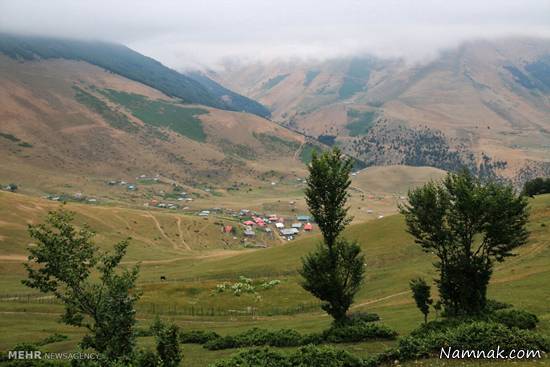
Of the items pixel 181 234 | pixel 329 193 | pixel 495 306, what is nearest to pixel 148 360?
pixel 329 193

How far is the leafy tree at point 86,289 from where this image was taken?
98.5 feet

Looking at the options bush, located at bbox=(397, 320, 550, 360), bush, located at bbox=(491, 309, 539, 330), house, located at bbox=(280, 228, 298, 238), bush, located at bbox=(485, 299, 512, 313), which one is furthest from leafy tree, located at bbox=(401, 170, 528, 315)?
house, located at bbox=(280, 228, 298, 238)

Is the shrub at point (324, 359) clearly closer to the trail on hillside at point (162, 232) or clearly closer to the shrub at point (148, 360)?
the shrub at point (148, 360)

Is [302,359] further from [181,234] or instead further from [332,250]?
[181,234]

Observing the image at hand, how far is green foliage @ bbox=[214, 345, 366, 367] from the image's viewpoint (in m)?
26.3

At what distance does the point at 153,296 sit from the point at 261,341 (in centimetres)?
3761

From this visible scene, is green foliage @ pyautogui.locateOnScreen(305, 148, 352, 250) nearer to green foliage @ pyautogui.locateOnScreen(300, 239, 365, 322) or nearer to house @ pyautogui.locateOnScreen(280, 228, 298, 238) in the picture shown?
green foliage @ pyautogui.locateOnScreen(300, 239, 365, 322)

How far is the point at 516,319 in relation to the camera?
33000 millimetres

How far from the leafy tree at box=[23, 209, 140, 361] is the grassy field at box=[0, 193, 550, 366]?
271 inches

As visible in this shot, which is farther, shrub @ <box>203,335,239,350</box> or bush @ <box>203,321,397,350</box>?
shrub @ <box>203,335,239,350</box>

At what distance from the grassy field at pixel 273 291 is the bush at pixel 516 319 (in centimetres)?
83

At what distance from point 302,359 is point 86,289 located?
48.7 ft

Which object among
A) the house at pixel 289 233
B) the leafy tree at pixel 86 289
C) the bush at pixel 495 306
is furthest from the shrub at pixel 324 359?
the house at pixel 289 233

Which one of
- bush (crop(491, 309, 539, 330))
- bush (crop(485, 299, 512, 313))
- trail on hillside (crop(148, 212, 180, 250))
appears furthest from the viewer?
trail on hillside (crop(148, 212, 180, 250))
